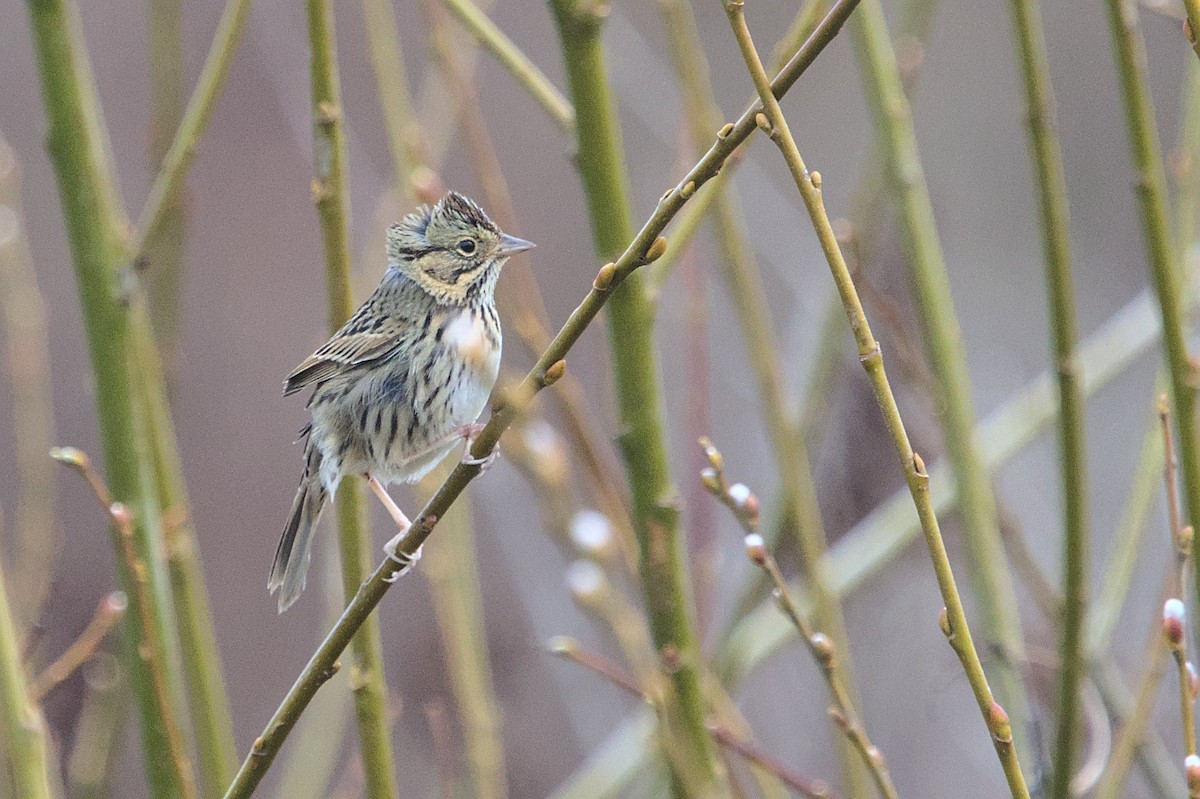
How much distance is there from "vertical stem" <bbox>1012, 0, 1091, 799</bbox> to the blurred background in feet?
3.34

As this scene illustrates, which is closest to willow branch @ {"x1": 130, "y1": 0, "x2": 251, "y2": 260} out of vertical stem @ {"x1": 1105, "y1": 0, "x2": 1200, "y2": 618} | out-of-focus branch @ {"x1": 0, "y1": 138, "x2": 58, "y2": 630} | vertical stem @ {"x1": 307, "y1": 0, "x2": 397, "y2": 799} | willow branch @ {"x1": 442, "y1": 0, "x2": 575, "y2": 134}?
vertical stem @ {"x1": 307, "y1": 0, "x2": 397, "y2": 799}

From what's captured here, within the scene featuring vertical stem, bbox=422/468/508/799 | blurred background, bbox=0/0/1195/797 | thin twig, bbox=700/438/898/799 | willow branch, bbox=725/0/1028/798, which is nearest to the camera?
willow branch, bbox=725/0/1028/798

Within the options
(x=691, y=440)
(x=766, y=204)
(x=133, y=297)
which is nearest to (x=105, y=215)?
(x=133, y=297)

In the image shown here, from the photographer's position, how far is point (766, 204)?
228 inches

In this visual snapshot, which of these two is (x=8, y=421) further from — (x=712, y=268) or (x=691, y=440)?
(x=691, y=440)

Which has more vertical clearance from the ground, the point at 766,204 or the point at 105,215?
the point at 766,204

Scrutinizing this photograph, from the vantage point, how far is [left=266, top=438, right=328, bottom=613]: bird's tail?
8.85 feet

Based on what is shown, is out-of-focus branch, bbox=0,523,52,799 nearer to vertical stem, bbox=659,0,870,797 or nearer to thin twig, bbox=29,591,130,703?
thin twig, bbox=29,591,130,703

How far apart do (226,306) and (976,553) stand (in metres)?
5.73

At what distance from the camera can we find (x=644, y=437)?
7.26ft

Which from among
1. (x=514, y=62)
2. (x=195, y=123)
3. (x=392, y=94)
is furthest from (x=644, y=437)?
(x=392, y=94)

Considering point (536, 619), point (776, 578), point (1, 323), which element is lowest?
point (776, 578)

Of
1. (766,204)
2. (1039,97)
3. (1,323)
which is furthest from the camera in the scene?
(1,323)

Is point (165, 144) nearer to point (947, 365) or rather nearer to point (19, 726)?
point (19, 726)
